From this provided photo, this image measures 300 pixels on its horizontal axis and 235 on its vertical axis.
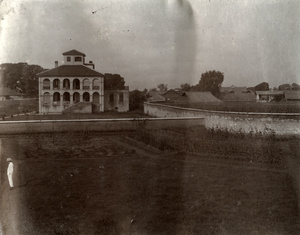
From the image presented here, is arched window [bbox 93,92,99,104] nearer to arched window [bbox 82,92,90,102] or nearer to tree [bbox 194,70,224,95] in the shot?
arched window [bbox 82,92,90,102]

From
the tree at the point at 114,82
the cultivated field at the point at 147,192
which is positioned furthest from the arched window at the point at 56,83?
the cultivated field at the point at 147,192

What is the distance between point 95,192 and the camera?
21.2 ft

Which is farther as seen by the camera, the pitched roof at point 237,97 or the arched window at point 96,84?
the pitched roof at point 237,97

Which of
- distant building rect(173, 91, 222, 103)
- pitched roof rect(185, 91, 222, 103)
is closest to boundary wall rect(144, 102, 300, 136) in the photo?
distant building rect(173, 91, 222, 103)

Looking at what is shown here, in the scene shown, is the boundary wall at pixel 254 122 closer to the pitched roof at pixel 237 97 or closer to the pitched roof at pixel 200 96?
the pitched roof at pixel 200 96

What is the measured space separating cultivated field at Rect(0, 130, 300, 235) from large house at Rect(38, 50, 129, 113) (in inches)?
667

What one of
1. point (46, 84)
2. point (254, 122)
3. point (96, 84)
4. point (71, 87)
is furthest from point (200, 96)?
point (254, 122)

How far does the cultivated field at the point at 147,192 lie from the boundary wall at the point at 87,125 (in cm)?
259

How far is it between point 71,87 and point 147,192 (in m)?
23.6

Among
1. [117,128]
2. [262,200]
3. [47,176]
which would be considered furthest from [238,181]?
[117,128]

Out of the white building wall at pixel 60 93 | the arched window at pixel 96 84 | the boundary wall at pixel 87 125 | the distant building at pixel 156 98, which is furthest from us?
the distant building at pixel 156 98

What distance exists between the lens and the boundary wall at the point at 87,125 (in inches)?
517

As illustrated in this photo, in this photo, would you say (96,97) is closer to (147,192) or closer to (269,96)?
(147,192)

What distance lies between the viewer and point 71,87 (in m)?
28.2
